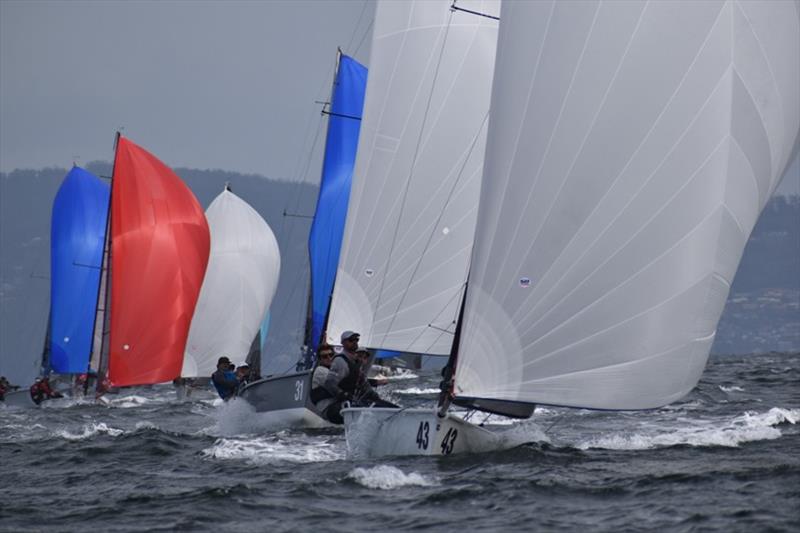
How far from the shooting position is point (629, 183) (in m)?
11.4

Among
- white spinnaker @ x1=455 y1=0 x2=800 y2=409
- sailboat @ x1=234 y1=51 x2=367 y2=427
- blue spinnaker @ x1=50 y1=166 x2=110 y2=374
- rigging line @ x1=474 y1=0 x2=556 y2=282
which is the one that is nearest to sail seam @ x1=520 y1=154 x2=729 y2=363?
white spinnaker @ x1=455 y1=0 x2=800 y2=409

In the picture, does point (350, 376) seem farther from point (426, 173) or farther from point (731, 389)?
point (731, 389)

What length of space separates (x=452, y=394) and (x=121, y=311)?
531 inches

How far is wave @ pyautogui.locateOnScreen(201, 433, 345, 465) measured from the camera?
45.4 feet

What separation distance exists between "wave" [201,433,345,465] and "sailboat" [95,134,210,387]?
826 cm

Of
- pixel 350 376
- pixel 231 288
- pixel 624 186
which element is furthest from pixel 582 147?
pixel 231 288

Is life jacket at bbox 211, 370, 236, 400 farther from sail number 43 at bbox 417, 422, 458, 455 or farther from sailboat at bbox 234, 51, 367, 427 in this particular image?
sail number 43 at bbox 417, 422, 458, 455

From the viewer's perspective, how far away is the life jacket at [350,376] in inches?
585

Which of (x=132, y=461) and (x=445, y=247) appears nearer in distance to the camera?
(x=132, y=461)

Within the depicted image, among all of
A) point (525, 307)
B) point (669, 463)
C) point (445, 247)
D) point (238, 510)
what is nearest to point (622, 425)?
point (445, 247)

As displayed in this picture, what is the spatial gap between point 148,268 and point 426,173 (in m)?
8.38

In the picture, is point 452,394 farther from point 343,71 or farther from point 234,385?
point 343,71

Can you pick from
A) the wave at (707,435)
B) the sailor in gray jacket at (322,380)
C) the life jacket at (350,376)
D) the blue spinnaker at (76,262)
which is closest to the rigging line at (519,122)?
the wave at (707,435)

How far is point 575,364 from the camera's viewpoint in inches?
456
